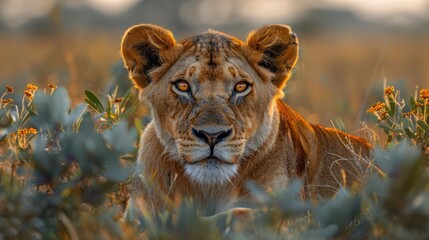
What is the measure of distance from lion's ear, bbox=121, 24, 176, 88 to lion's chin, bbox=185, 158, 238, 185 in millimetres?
784

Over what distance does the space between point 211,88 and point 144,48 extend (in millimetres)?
580

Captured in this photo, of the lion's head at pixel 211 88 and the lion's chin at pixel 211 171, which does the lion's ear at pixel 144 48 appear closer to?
the lion's head at pixel 211 88

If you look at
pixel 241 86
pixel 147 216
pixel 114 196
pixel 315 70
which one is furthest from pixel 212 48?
pixel 315 70

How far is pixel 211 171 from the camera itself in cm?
461

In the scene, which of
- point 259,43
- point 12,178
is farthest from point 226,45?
point 12,178

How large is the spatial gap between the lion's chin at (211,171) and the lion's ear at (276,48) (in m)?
0.82

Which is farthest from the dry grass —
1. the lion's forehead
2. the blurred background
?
the lion's forehead

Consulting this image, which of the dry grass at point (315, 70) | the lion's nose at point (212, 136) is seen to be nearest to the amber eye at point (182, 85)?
the lion's nose at point (212, 136)

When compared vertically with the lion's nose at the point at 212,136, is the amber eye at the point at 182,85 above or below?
above

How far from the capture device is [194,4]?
155 feet

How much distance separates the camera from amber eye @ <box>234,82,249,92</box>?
4.94m

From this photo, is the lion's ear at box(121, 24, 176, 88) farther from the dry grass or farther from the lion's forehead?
the dry grass

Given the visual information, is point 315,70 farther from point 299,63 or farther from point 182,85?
point 182,85

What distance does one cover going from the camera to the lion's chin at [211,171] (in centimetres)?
460
